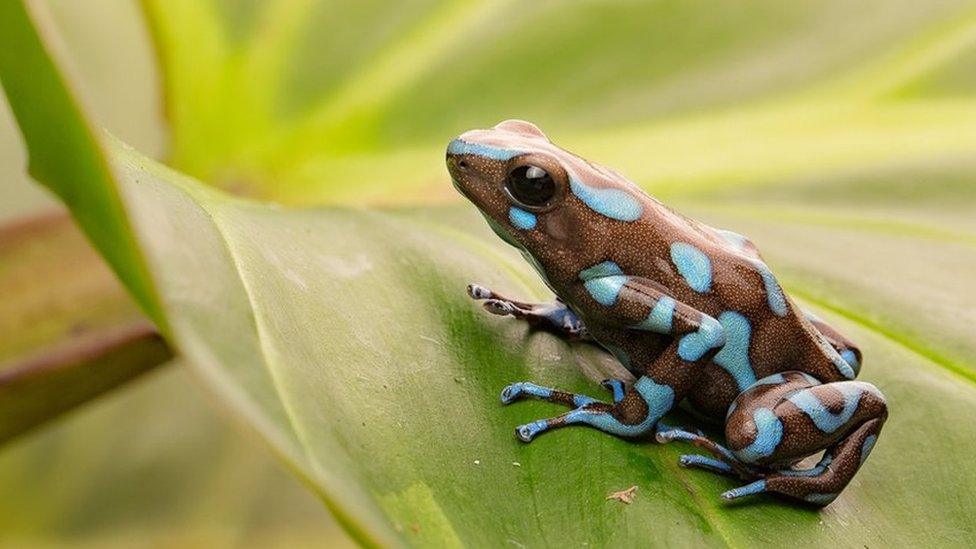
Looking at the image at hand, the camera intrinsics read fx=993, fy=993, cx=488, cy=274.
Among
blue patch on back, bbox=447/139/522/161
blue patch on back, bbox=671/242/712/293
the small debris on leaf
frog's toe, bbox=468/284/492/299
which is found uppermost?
blue patch on back, bbox=447/139/522/161

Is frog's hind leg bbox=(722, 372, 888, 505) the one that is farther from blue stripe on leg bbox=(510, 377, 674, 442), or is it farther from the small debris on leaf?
the small debris on leaf

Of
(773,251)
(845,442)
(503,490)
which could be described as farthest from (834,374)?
(503,490)

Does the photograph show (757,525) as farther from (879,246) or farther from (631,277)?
(879,246)

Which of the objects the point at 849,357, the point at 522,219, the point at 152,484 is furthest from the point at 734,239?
the point at 152,484

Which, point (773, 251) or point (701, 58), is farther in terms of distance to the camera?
point (701, 58)

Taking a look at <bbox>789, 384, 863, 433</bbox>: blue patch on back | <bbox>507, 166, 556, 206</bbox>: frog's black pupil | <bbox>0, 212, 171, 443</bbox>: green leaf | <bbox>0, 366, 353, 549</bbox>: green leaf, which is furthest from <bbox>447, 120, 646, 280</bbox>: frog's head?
<bbox>0, 366, 353, 549</bbox>: green leaf

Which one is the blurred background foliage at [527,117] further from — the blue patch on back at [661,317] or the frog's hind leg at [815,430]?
the blue patch on back at [661,317]
